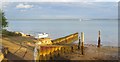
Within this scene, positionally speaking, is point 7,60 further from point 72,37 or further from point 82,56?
point 72,37

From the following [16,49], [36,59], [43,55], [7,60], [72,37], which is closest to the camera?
[7,60]

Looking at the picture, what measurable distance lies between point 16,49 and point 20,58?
14.3 feet

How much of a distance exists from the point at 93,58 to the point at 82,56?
5.65 ft

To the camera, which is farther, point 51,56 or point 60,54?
point 60,54

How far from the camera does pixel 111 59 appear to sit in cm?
3506

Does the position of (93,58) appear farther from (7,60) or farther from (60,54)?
(7,60)

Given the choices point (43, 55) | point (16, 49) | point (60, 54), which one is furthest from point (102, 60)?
point (16, 49)

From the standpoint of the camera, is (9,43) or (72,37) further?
(72,37)

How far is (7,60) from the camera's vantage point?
85.4 ft

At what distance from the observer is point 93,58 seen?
34594 mm

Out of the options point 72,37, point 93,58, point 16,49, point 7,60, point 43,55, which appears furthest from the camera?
point 72,37

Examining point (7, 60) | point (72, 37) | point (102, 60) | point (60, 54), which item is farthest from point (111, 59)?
point (72, 37)

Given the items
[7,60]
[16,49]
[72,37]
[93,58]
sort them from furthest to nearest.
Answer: [72,37], [93,58], [16,49], [7,60]

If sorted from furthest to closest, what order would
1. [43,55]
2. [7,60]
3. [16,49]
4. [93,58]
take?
[93,58]
[16,49]
[43,55]
[7,60]
